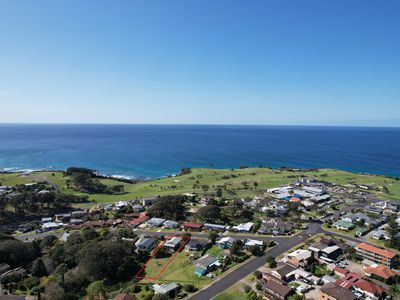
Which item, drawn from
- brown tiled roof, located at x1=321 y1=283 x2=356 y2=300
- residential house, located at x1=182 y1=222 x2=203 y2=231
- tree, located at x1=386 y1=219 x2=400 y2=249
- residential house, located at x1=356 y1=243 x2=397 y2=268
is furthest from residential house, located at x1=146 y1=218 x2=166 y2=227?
tree, located at x1=386 y1=219 x2=400 y2=249

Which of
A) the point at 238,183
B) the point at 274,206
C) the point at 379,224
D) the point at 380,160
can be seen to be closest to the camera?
the point at 379,224

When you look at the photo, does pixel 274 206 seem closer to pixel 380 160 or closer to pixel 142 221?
pixel 142 221

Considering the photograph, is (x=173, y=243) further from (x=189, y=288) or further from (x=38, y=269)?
(x=38, y=269)

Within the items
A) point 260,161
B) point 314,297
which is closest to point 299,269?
point 314,297

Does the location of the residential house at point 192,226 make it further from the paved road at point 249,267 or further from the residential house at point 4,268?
the residential house at point 4,268

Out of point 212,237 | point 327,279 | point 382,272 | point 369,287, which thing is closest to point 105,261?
point 212,237

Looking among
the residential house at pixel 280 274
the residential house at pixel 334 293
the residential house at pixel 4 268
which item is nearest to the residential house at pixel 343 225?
the residential house at pixel 280 274
